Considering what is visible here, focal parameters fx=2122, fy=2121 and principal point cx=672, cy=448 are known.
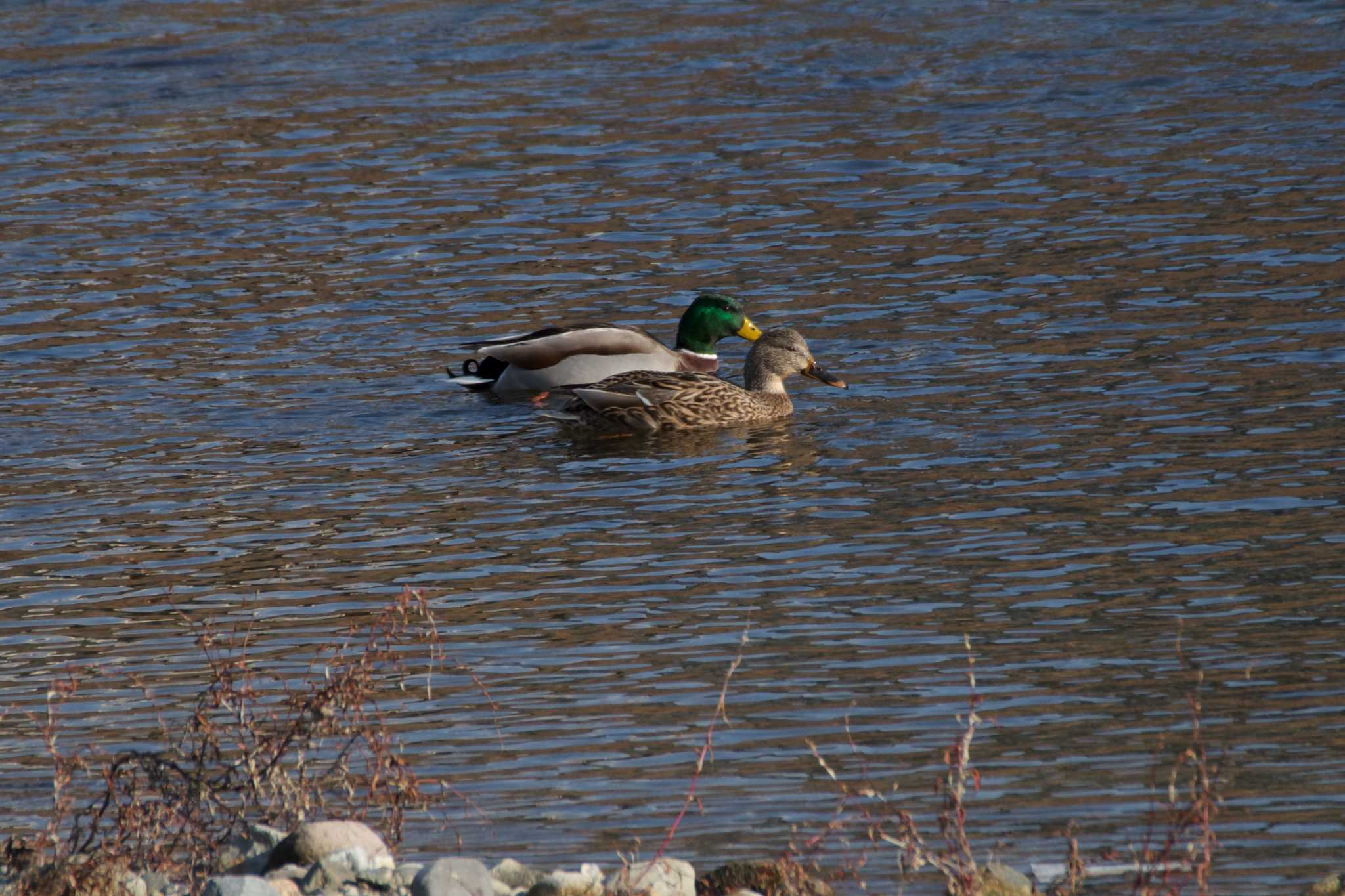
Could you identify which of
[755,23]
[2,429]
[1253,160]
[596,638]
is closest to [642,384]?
[2,429]

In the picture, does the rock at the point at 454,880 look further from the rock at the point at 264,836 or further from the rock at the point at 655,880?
the rock at the point at 264,836

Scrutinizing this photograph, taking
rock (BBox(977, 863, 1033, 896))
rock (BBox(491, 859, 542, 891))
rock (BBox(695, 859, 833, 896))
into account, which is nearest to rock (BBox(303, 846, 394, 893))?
rock (BBox(491, 859, 542, 891))

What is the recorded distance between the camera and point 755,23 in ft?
90.2

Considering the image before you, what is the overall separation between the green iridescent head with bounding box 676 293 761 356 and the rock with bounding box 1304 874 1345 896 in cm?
895

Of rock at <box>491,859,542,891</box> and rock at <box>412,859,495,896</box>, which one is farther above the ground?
rock at <box>412,859,495,896</box>

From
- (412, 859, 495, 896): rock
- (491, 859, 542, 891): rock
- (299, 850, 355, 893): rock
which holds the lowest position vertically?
(491, 859, 542, 891): rock

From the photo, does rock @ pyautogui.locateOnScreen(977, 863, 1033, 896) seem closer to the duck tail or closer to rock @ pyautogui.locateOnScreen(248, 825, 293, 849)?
rock @ pyautogui.locateOnScreen(248, 825, 293, 849)

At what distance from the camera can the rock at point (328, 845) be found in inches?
239

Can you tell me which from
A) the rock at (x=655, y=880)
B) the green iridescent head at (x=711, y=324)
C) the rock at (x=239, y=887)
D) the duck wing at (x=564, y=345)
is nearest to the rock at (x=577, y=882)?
the rock at (x=655, y=880)

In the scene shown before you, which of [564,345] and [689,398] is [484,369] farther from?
[689,398]

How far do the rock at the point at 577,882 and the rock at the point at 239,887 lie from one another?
74 cm

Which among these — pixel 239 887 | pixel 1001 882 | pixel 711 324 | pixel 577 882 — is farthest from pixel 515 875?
pixel 711 324

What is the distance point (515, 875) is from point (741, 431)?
A: 726 centimetres

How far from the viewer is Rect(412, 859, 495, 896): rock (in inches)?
227
